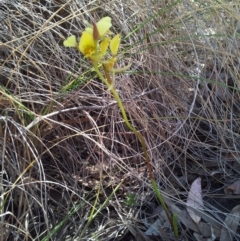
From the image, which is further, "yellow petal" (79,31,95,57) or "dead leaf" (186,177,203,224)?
"dead leaf" (186,177,203,224)

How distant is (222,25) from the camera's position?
57.7 inches

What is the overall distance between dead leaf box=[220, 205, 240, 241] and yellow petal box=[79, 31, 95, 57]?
1.94ft

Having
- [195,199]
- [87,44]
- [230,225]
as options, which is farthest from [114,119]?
[87,44]

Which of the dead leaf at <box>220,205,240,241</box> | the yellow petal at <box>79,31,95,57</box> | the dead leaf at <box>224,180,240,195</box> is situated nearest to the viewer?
the yellow petal at <box>79,31,95,57</box>

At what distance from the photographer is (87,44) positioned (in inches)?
31.4

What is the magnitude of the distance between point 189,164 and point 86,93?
351 millimetres

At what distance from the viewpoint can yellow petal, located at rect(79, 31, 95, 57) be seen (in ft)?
2.60

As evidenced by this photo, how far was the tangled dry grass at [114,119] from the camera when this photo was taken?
121 cm

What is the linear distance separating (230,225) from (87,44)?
62 cm

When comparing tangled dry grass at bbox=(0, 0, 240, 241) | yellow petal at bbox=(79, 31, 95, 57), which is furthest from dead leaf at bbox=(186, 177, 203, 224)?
yellow petal at bbox=(79, 31, 95, 57)

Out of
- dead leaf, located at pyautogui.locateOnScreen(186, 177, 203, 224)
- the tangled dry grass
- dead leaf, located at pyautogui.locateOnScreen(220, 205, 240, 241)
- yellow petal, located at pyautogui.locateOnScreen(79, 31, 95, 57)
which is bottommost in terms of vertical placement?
dead leaf, located at pyautogui.locateOnScreen(220, 205, 240, 241)

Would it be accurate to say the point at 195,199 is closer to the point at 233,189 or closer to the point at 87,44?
the point at 233,189

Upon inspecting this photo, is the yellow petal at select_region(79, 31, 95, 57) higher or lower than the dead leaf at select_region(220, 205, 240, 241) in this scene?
higher

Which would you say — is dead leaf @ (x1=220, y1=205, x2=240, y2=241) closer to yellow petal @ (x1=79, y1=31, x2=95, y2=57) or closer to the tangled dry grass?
the tangled dry grass
